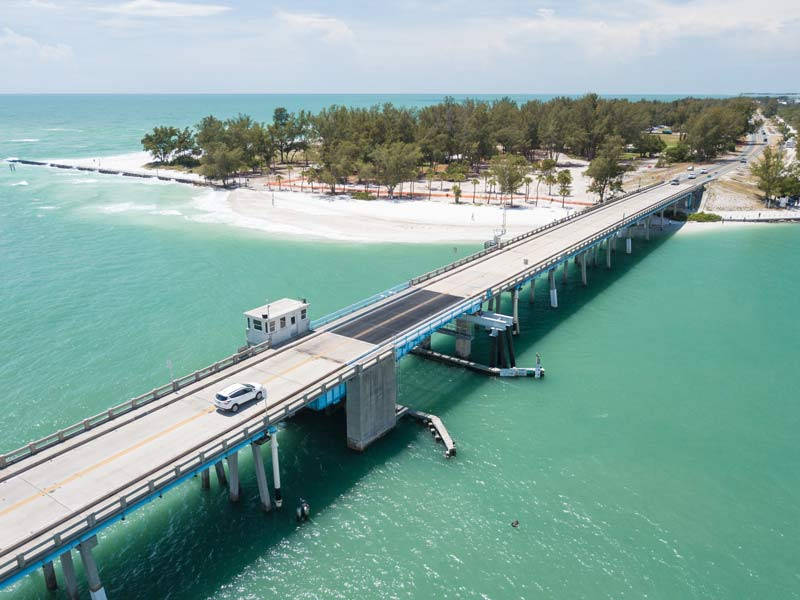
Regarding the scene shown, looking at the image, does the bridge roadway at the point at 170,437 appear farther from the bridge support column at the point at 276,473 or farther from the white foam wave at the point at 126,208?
the white foam wave at the point at 126,208

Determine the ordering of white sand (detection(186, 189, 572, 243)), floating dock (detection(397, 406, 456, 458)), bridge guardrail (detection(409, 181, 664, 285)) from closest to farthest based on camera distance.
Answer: floating dock (detection(397, 406, 456, 458)) < bridge guardrail (detection(409, 181, 664, 285)) < white sand (detection(186, 189, 572, 243))

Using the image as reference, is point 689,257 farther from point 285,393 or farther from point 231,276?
point 285,393

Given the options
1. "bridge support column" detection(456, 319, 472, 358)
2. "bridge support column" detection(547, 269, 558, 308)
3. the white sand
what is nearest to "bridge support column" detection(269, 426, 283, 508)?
"bridge support column" detection(456, 319, 472, 358)

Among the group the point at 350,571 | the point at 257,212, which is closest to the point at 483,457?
the point at 350,571

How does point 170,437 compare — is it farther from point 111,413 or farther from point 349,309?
point 349,309

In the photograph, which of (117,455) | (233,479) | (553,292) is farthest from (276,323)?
(553,292)

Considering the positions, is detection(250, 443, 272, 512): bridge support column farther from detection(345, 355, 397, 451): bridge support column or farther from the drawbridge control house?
the drawbridge control house
